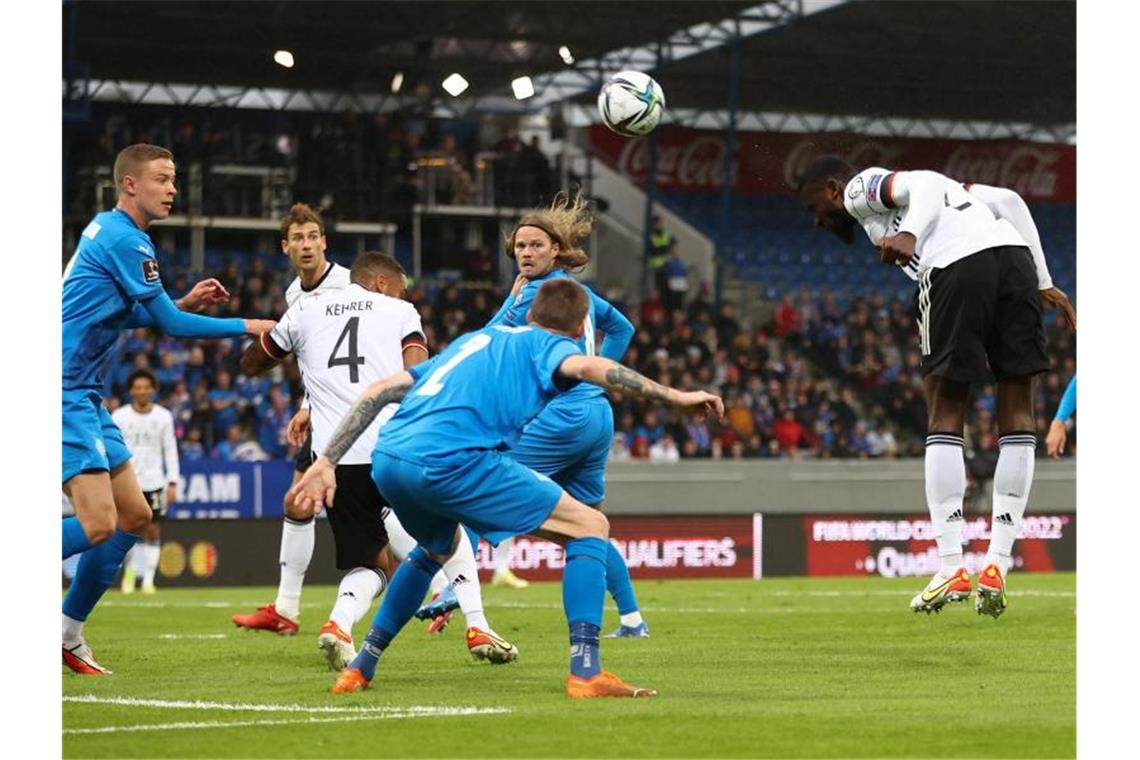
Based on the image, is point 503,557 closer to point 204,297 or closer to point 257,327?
point 257,327

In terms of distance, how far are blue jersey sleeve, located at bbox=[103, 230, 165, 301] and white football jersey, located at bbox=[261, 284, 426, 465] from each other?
1169 millimetres

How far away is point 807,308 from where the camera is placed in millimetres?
34156

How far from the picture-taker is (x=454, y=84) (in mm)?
35219

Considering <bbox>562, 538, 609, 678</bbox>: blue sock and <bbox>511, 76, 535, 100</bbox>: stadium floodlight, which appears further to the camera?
<bbox>511, 76, 535, 100</bbox>: stadium floodlight

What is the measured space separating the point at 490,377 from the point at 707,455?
20.9 meters

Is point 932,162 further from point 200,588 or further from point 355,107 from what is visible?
point 200,588

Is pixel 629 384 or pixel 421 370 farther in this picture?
pixel 421 370

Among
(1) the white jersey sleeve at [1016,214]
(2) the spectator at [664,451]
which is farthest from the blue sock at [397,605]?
(2) the spectator at [664,451]

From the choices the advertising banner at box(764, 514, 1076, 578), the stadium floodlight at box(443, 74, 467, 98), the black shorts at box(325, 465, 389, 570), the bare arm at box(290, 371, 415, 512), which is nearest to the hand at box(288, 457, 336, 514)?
the bare arm at box(290, 371, 415, 512)

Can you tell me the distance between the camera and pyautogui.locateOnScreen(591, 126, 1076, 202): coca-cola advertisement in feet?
124

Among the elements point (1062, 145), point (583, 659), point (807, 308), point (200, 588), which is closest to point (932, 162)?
point (1062, 145)

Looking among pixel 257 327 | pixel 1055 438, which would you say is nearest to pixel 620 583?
pixel 257 327

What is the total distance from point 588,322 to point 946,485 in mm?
2136

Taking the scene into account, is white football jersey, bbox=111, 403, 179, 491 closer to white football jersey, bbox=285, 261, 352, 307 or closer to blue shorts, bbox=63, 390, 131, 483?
white football jersey, bbox=285, 261, 352, 307
